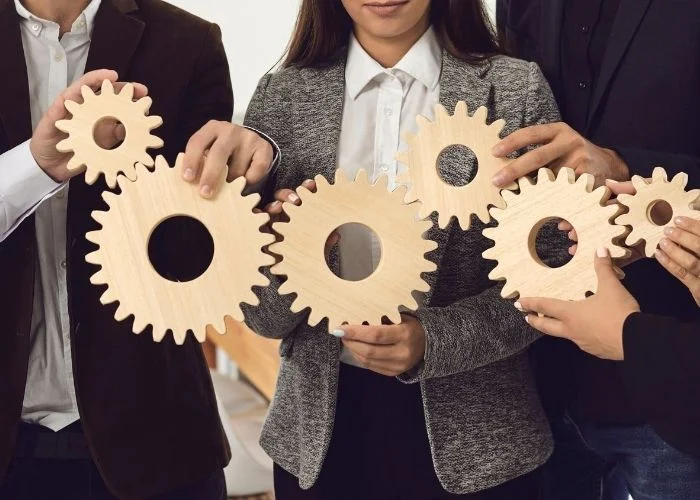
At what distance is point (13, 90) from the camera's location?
1.12m

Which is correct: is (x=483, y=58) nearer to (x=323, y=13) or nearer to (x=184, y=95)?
(x=323, y=13)

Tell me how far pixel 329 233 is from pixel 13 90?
46 centimetres

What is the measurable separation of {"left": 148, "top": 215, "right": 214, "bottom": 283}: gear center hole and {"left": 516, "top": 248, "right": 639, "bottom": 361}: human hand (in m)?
0.47

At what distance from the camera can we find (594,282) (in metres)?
1.01

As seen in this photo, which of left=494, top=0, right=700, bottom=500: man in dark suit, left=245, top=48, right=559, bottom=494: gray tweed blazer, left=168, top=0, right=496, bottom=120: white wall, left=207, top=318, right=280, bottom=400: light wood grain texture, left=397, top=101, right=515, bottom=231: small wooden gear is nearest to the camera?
left=397, top=101, right=515, bottom=231: small wooden gear

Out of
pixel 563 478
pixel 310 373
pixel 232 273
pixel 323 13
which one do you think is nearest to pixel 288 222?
pixel 232 273

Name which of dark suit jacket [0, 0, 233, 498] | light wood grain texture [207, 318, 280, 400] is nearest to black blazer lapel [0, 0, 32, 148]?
dark suit jacket [0, 0, 233, 498]

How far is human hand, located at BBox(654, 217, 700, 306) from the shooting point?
0.95 metres

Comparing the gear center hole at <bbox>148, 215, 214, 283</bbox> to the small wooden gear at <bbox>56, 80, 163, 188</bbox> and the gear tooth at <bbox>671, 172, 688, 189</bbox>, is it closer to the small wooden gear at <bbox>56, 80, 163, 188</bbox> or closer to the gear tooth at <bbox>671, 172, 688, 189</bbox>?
the small wooden gear at <bbox>56, 80, 163, 188</bbox>

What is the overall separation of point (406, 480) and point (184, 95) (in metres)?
0.61

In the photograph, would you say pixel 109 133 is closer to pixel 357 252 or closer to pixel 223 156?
pixel 223 156

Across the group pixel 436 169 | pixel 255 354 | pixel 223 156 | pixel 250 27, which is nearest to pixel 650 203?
pixel 436 169

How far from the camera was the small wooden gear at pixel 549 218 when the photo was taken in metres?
0.99

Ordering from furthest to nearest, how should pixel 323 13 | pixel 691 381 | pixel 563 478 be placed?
pixel 563 478 < pixel 323 13 < pixel 691 381
